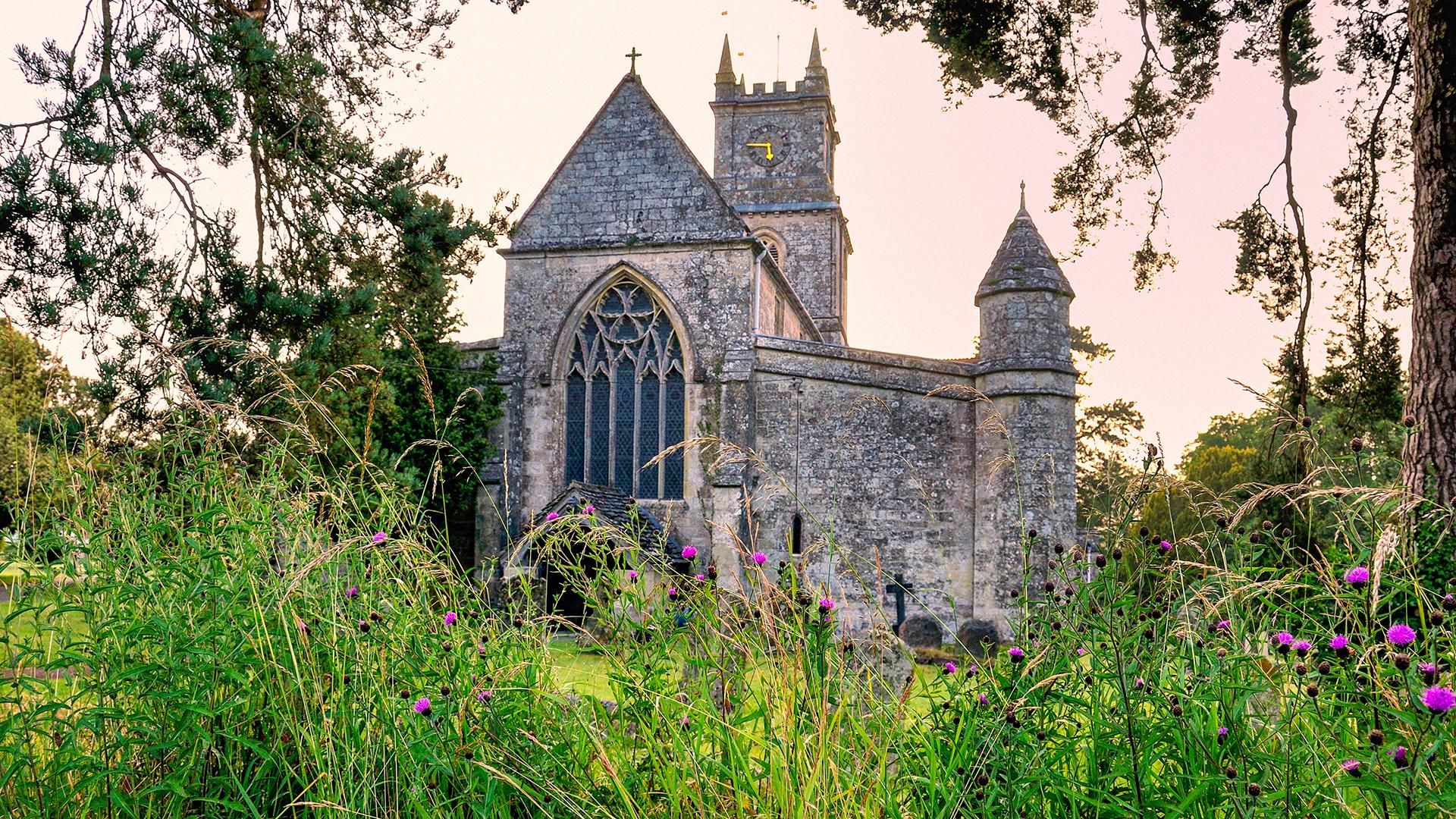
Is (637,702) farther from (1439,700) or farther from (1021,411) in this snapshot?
(1021,411)

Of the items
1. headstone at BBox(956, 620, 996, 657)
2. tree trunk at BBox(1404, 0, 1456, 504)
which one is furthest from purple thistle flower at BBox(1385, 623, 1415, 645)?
headstone at BBox(956, 620, 996, 657)

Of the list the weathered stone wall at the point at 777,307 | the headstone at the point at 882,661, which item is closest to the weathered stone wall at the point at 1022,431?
the weathered stone wall at the point at 777,307

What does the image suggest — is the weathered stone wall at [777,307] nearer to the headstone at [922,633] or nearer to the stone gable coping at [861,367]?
the stone gable coping at [861,367]

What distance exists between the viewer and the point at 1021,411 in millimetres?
16750

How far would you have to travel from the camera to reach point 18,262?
861 centimetres

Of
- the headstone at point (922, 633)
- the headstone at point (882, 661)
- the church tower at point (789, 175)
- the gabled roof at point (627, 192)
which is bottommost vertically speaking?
the headstone at point (922, 633)

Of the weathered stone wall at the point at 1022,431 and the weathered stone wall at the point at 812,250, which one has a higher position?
the weathered stone wall at the point at 812,250

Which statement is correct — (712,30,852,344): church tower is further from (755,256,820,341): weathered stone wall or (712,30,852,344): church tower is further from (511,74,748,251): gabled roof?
(511,74,748,251): gabled roof

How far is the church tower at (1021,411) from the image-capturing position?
53.5 ft

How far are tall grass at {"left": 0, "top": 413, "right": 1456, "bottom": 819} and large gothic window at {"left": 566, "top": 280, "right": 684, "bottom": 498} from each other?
1466 cm

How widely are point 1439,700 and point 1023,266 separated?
1654cm

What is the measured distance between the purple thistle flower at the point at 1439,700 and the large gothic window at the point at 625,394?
53.4 ft

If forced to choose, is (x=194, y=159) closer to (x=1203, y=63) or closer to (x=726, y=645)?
(x=726, y=645)

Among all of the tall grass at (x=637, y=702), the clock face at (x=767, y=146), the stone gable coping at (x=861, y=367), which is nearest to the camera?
the tall grass at (x=637, y=702)
